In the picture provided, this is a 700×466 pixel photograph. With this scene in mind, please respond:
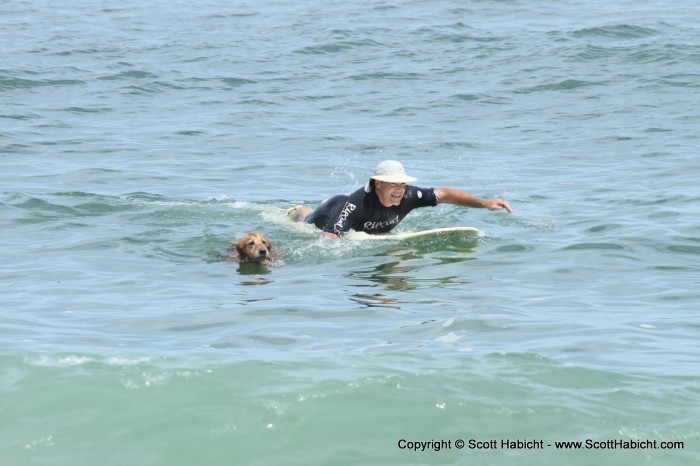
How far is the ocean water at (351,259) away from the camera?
579 cm

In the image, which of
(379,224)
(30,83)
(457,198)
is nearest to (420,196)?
(457,198)

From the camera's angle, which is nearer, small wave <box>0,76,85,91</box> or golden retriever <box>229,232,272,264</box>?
golden retriever <box>229,232,272,264</box>

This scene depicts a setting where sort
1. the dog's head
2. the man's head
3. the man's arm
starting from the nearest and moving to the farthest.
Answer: the dog's head, the man's head, the man's arm

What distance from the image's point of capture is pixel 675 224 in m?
11.4

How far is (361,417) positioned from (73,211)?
296 inches

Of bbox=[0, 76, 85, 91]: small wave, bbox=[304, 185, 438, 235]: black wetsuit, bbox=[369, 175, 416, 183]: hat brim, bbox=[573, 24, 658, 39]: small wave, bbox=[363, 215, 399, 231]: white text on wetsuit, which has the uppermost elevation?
bbox=[369, 175, 416, 183]: hat brim

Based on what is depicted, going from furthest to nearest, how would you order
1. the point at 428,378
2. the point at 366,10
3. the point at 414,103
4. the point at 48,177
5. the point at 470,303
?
the point at 366,10 < the point at 414,103 < the point at 48,177 < the point at 470,303 < the point at 428,378

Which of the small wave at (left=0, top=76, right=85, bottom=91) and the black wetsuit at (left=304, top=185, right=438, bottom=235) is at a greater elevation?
the black wetsuit at (left=304, top=185, right=438, bottom=235)

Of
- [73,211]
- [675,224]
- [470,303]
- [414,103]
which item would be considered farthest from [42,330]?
[414,103]

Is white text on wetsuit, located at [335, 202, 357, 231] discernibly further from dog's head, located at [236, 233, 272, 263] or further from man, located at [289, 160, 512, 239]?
dog's head, located at [236, 233, 272, 263]

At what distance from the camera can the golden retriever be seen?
1022 cm

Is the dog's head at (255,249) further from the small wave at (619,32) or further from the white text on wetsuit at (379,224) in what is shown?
the small wave at (619,32)

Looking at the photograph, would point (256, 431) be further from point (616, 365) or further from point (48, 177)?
point (48, 177)

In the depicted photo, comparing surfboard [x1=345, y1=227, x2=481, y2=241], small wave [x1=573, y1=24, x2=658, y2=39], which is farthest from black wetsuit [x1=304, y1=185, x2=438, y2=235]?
small wave [x1=573, y1=24, x2=658, y2=39]
